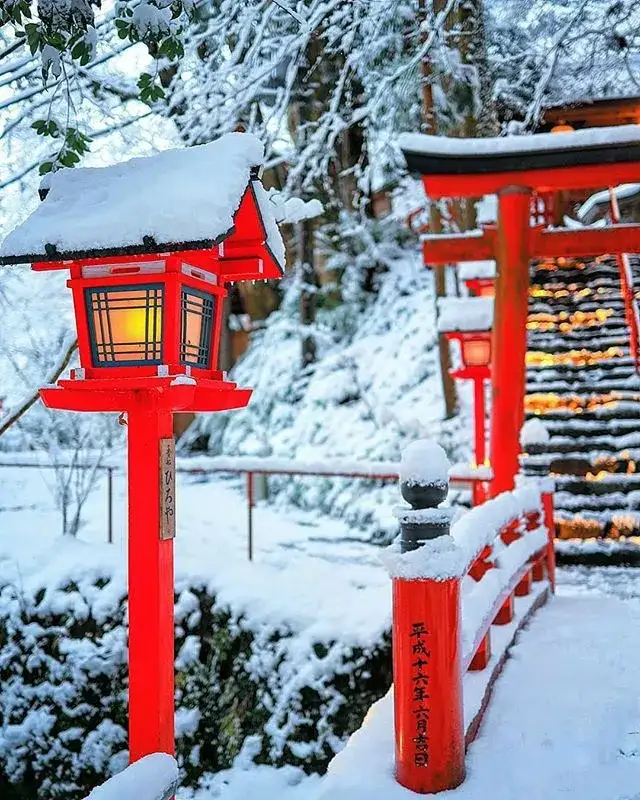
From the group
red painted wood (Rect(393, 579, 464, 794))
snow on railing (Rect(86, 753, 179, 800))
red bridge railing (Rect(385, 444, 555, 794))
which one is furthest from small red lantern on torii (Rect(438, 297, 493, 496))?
snow on railing (Rect(86, 753, 179, 800))

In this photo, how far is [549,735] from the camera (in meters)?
3.88

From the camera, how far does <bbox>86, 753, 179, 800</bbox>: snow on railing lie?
244 centimetres

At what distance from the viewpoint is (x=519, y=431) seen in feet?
30.5

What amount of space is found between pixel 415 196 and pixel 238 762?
14.1m

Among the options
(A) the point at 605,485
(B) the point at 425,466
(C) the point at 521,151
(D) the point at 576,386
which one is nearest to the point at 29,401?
(B) the point at 425,466

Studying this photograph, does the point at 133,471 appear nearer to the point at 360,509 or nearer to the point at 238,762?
the point at 238,762

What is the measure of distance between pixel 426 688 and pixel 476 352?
8.47m

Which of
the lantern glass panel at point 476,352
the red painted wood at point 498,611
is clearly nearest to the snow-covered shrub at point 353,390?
the lantern glass panel at point 476,352

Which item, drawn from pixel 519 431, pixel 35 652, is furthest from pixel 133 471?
pixel 519 431

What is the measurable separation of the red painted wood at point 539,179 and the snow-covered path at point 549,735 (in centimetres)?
517

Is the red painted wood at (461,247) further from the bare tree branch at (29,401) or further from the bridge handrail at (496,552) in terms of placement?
the bare tree branch at (29,401)

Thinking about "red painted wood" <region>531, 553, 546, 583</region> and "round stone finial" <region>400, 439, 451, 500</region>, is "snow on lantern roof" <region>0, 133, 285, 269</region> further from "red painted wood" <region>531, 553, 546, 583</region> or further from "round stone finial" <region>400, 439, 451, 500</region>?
"red painted wood" <region>531, 553, 546, 583</region>

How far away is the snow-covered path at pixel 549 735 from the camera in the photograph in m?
3.26

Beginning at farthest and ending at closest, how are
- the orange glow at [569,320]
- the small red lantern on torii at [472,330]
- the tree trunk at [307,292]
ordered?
the tree trunk at [307,292] < the orange glow at [569,320] < the small red lantern on torii at [472,330]
